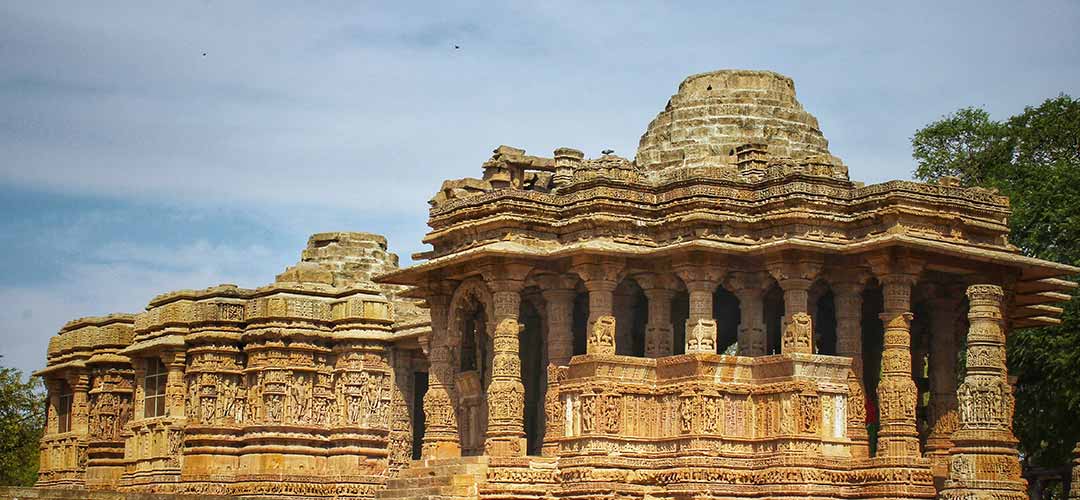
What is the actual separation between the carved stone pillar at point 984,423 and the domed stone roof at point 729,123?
5487 millimetres

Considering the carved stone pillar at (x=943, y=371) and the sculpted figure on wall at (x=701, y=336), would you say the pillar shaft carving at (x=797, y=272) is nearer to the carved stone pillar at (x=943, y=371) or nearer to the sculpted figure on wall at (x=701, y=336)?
the sculpted figure on wall at (x=701, y=336)

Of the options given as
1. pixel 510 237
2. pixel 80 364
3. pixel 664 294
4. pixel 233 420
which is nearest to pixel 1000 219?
pixel 664 294

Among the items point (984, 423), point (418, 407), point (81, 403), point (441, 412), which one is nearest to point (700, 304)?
point (984, 423)

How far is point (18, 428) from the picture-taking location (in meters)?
55.1

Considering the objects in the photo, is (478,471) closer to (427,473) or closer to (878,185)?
(427,473)

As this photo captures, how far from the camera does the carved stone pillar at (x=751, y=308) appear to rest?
3375 centimetres

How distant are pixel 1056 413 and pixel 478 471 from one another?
15107 mm

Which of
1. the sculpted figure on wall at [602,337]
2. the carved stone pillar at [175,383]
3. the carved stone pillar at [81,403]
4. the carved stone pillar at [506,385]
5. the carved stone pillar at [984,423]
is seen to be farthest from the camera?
the carved stone pillar at [81,403]

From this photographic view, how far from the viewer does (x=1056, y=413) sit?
42.1 m

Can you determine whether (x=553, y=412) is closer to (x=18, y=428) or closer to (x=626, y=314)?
(x=626, y=314)

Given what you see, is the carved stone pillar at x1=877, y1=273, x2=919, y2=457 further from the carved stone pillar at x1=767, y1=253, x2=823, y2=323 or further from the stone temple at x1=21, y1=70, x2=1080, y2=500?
the carved stone pillar at x1=767, y1=253, x2=823, y2=323

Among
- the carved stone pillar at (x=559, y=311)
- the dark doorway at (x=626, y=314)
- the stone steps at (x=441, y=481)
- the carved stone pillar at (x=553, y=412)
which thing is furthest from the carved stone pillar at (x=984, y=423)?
the stone steps at (x=441, y=481)

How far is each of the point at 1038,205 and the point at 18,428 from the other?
29016 millimetres

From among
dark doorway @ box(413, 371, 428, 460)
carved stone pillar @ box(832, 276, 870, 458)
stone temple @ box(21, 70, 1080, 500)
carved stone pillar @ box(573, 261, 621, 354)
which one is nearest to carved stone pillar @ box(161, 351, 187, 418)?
dark doorway @ box(413, 371, 428, 460)
